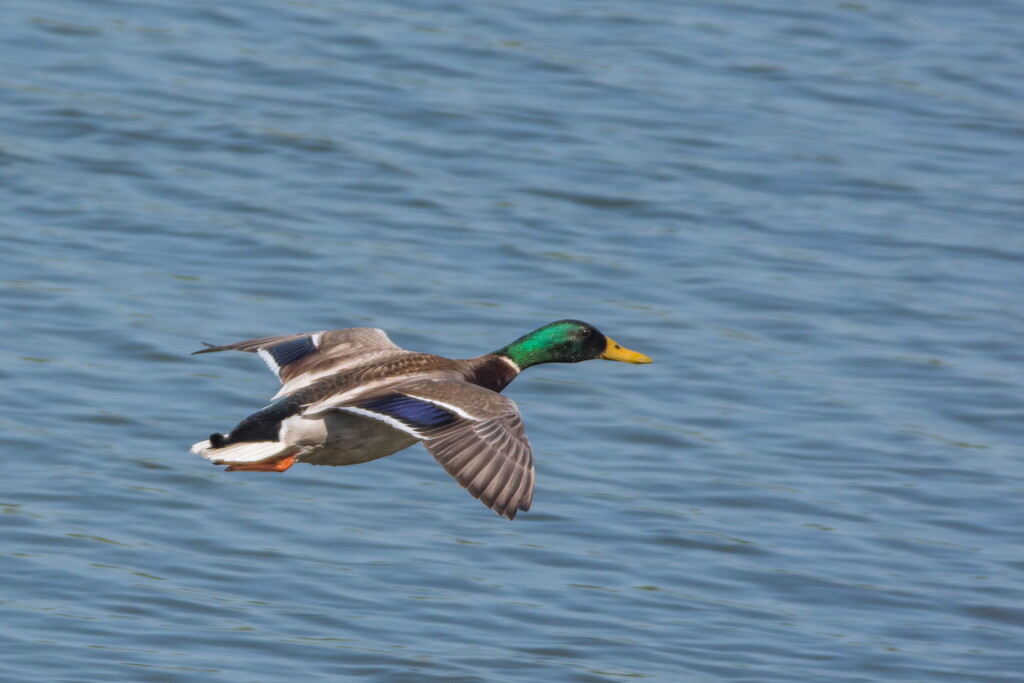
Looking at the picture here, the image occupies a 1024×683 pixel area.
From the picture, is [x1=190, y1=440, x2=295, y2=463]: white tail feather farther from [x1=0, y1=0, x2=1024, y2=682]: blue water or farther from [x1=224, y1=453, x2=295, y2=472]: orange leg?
[x1=0, y1=0, x2=1024, y2=682]: blue water

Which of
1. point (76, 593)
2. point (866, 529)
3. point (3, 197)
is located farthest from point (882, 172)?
point (76, 593)

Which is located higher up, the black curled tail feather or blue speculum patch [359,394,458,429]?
blue speculum patch [359,394,458,429]

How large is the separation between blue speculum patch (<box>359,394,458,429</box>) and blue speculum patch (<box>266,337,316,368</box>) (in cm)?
129

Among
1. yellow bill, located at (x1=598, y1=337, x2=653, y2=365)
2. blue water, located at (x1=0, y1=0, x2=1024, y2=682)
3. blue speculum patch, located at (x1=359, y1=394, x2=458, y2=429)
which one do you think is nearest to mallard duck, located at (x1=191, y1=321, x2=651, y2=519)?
blue speculum patch, located at (x1=359, y1=394, x2=458, y2=429)

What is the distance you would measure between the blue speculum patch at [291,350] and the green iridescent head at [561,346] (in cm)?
89

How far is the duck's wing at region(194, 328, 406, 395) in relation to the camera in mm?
8266

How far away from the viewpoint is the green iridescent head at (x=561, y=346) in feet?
28.3

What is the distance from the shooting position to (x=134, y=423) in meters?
10.1

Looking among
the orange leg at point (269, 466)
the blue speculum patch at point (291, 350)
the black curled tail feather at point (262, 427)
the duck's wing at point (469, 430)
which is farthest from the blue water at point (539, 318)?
the duck's wing at point (469, 430)

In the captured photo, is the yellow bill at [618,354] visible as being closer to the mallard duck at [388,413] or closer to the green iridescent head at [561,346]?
the green iridescent head at [561,346]

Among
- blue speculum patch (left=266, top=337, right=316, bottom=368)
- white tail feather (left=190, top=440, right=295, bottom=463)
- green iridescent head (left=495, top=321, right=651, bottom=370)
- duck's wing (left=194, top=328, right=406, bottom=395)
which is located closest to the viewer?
white tail feather (left=190, top=440, right=295, bottom=463)

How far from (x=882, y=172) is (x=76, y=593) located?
8.71 meters

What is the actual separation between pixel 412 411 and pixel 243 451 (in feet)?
2.29

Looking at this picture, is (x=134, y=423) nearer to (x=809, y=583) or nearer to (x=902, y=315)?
(x=809, y=583)
